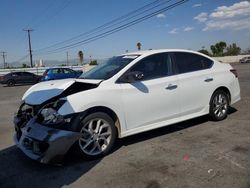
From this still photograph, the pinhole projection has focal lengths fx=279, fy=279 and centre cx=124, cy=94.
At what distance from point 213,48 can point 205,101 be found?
81.2 meters

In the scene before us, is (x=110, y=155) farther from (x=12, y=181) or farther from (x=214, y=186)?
(x=214, y=186)

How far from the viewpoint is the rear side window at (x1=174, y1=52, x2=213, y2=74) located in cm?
551

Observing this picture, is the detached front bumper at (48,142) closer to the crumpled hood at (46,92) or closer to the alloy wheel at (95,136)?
the alloy wheel at (95,136)

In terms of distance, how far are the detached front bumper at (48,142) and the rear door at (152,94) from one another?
1.12 m

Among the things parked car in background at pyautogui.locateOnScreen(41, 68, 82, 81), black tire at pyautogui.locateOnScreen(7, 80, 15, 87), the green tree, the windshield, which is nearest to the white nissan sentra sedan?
the windshield

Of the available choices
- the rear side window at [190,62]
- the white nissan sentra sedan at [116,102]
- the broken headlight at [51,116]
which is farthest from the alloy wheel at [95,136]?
the rear side window at [190,62]

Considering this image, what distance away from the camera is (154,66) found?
516cm

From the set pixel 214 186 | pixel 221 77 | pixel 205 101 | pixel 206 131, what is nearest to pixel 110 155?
pixel 214 186

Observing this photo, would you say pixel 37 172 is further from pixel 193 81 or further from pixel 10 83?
pixel 10 83

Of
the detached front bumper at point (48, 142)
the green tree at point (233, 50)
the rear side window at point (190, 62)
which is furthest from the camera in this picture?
the green tree at point (233, 50)

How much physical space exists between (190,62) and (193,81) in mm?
445

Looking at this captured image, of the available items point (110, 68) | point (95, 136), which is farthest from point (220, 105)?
point (95, 136)

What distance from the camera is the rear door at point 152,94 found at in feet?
15.3

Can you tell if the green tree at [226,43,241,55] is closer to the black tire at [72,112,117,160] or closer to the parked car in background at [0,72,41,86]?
the parked car in background at [0,72,41,86]
